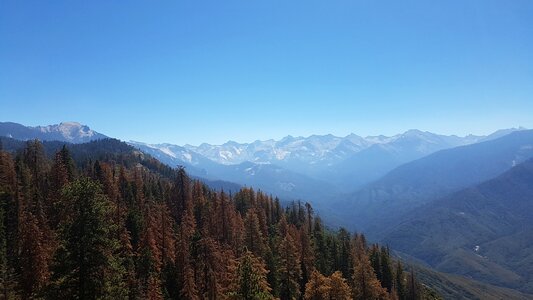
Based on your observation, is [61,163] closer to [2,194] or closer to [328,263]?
[2,194]

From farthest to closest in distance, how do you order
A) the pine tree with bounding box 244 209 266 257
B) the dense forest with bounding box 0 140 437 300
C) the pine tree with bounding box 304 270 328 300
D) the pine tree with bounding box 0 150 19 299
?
the pine tree with bounding box 244 209 266 257
the pine tree with bounding box 304 270 328 300
the pine tree with bounding box 0 150 19 299
the dense forest with bounding box 0 140 437 300

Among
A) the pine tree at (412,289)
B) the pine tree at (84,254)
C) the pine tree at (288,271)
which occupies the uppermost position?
the pine tree at (84,254)

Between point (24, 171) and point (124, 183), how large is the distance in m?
27.7

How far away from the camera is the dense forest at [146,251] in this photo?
78.5 ft

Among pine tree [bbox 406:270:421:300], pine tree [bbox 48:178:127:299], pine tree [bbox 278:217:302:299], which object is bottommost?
pine tree [bbox 406:270:421:300]

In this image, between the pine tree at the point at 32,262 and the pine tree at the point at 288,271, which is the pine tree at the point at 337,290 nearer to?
the pine tree at the point at 288,271

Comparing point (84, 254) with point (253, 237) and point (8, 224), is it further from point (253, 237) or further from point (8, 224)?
point (253, 237)


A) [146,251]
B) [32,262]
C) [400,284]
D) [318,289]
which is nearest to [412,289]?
[400,284]

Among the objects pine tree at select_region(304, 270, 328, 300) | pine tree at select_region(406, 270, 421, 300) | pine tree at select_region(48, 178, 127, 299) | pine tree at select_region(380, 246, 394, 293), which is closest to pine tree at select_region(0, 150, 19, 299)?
pine tree at select_region(48, 178, 127, 299)

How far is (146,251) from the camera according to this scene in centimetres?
6681

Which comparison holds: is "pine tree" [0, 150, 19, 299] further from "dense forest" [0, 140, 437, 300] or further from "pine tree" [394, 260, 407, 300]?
"pine tree" [394, 260, 407, 300]

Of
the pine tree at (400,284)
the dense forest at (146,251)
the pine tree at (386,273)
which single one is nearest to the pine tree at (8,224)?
the dense forest at (146,251)

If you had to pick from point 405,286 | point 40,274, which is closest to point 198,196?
point 405,286

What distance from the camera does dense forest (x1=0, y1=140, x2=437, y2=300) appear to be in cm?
2392
